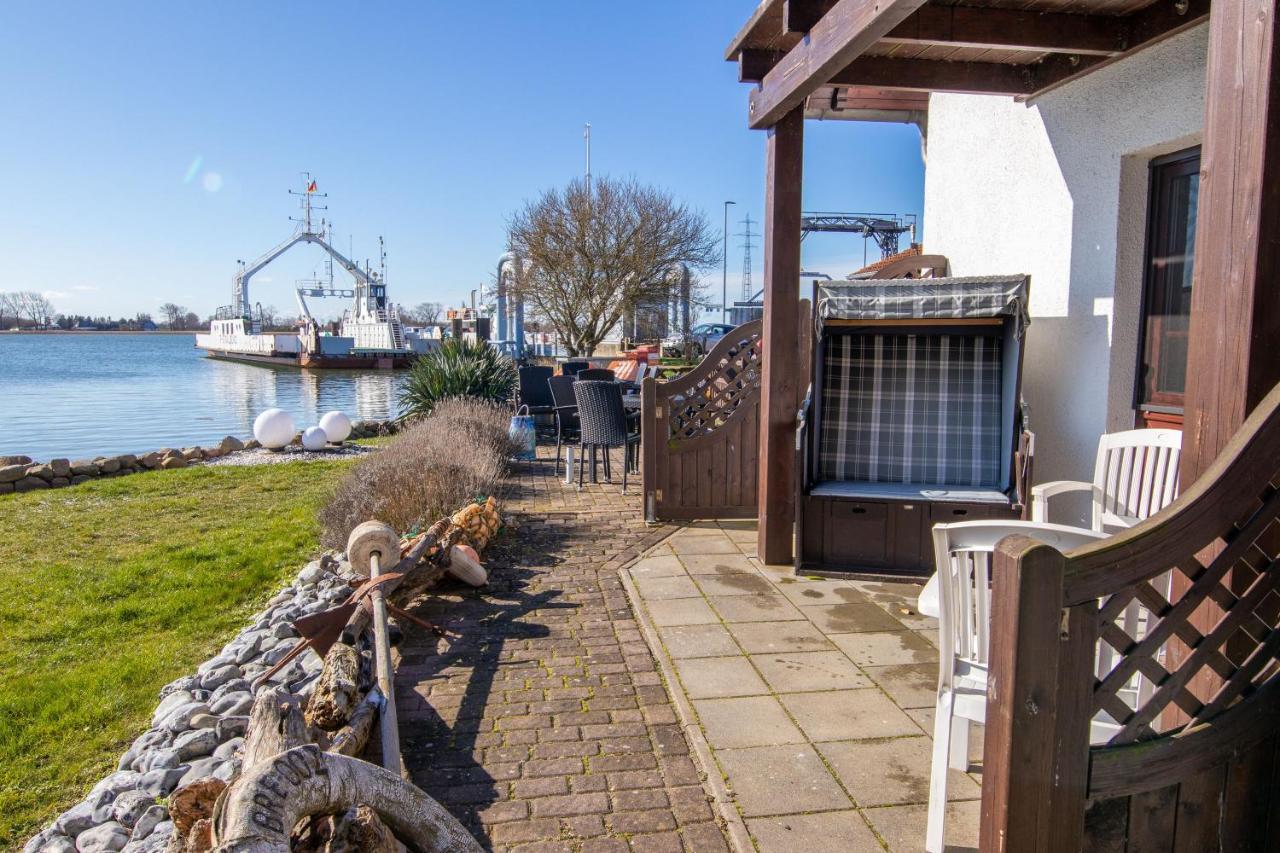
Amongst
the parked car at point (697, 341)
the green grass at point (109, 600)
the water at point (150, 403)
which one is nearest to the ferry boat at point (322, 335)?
the water at point (150, 403)

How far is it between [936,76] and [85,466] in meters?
10.5

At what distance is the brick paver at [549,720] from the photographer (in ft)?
8.13

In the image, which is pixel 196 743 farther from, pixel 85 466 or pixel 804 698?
pixel 85 466

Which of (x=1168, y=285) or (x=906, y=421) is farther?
(x=906, y=421)

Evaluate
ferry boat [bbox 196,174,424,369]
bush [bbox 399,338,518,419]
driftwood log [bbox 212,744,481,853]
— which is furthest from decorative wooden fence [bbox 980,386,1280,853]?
ferry boat [bbox 196,174,424,369]

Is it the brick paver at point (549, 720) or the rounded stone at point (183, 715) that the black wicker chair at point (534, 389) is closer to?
the brick paver at point (549, 720)

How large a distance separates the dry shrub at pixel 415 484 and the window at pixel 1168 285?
14.7ft

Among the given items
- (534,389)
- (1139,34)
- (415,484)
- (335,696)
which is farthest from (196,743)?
(534,389)

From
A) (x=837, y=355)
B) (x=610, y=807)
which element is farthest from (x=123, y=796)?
(x=837, y=355)

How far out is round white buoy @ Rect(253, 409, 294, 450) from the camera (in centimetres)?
1189

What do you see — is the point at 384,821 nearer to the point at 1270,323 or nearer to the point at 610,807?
the point at 610,807

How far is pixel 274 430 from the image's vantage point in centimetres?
1190

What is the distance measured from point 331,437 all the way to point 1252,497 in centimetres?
1210

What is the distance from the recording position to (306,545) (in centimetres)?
641
